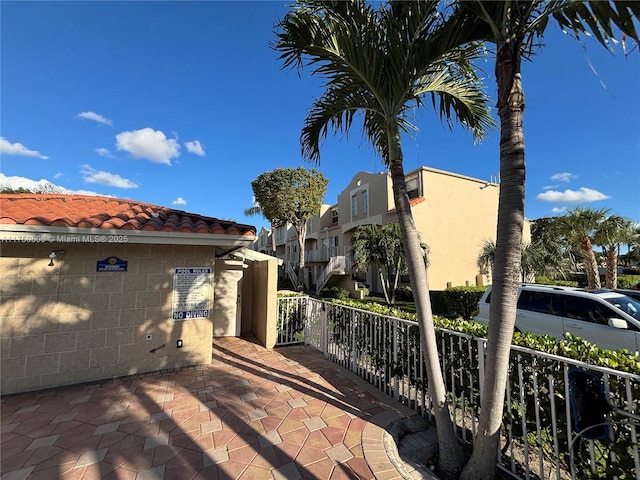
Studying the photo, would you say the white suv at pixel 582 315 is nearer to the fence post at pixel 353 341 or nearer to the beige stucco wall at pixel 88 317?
the fence post at pixel 353 341

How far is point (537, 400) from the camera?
8.25ft

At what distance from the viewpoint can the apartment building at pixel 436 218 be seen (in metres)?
18.0

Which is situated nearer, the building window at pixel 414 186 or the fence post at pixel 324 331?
the fence post at pixel 324 331

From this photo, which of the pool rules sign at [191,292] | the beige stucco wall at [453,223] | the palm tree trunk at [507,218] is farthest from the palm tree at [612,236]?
the pool rules sign at [191,292]

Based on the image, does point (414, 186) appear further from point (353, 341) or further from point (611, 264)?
point (353, 341)

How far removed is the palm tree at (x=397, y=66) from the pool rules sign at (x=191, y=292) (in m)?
4.22

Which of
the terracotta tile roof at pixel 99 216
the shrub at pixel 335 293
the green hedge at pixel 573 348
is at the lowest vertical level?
the shrub at pixel 335 293

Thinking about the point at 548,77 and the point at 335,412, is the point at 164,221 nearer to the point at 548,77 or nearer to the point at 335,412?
the point at 335,412

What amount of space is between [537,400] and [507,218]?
174cm

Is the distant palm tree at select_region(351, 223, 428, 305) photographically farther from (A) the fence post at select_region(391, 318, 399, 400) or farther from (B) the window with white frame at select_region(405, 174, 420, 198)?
(A) the fence post at select_region(391, 318, 399, 400)

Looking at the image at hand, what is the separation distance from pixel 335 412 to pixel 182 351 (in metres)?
3.43

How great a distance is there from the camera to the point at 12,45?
564 centimetres

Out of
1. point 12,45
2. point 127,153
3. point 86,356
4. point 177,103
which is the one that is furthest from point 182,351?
point 127,153

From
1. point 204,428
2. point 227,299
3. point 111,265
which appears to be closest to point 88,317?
point 111,265
